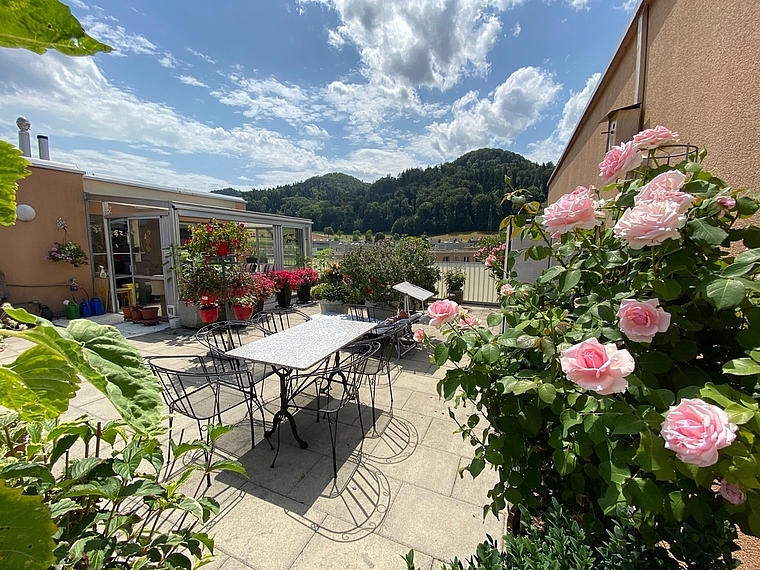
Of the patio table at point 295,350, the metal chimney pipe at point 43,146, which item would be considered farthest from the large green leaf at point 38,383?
the metal chimney pipe at point 43,146

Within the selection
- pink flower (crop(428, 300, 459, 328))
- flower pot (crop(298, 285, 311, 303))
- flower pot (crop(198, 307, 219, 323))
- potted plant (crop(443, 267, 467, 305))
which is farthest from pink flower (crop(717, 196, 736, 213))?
flower pot (crop(298, 285, 311, 303))

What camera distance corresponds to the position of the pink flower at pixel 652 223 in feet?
2.73

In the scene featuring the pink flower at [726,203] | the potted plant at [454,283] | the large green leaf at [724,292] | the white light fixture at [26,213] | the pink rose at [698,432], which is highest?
the white light fixture at [26,213]

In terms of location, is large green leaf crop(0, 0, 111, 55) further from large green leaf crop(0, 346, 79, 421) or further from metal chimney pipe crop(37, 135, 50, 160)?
metal chimney pipe crop(37, 135, 50, 160)

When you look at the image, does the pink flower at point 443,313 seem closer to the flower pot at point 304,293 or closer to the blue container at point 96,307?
the flower pot at point 304,293

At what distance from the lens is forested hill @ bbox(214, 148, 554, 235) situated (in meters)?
24.0

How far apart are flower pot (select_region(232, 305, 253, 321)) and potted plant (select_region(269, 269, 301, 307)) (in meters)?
1.89

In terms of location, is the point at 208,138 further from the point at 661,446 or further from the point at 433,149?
the point at 661,446

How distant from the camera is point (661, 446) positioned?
767 mm

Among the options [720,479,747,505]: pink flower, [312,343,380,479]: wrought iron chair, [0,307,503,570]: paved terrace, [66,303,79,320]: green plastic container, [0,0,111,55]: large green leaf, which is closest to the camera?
[0,0,111,55]: large green leaf

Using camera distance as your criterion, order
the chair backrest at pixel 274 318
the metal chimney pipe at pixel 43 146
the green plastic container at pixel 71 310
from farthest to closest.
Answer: the metal chimney pipe at pixel 43 146 < the green plastic container at pixel 71 310 < the chair backrest at pixel 274 318

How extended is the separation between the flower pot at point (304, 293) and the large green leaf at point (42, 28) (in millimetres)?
8614

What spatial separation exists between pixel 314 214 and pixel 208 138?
15.6 m

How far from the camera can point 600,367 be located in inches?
31.4
